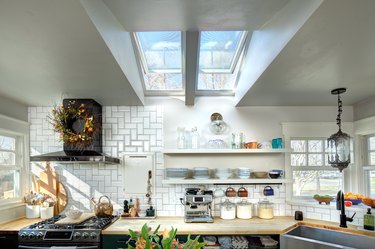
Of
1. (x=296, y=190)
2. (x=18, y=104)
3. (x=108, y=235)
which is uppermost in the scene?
(x=18, y=104)

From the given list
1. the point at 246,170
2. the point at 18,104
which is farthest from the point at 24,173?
the point at 246,170

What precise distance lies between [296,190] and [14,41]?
11.8 ft

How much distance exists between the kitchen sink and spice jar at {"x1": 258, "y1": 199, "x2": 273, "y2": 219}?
40cm

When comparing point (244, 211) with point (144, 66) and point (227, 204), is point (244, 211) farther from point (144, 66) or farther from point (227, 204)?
point (144, 66)

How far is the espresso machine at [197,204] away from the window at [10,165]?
216 centimetres

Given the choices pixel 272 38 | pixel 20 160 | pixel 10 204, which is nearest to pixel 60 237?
pixel 10 204

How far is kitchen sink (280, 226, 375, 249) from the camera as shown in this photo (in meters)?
2.86

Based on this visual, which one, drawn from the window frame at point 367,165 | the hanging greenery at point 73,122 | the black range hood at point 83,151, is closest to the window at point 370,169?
the window frame at point 367,165

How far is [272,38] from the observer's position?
2314mm

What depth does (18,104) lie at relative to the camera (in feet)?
12.8

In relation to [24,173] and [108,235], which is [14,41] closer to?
[108,235]

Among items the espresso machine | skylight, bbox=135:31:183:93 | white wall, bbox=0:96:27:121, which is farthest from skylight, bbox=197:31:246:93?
white wall, bbox=0:96:27:121

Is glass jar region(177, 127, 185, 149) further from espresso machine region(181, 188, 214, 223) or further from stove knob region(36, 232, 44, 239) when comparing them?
stove knob region(36, 232, 44, 239)

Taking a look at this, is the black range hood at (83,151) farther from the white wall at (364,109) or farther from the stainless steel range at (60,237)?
the white wall at (364,109)
